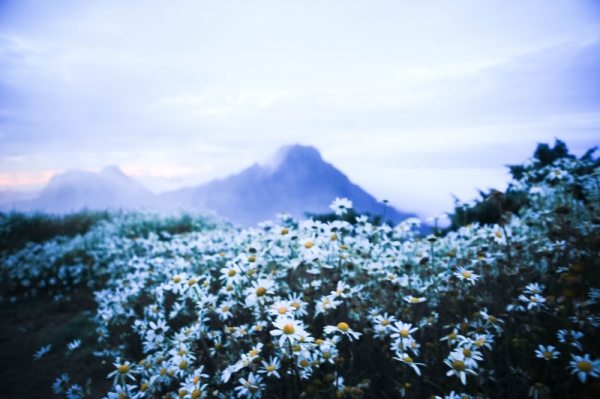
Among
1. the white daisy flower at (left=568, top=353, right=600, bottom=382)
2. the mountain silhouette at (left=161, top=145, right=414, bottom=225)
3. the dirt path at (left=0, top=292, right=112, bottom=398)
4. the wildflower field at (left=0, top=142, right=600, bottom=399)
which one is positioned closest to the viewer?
the white daisy flower at (left=568, top=353, right=600, bottom=382)

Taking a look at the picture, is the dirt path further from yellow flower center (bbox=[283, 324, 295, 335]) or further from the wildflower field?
yellow flower center (bbox=[283, 324, 295, 335])

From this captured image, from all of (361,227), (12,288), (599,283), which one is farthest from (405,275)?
(12,288)

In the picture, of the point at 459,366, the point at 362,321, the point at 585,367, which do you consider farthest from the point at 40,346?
the point at 585,367

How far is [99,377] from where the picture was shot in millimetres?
3863

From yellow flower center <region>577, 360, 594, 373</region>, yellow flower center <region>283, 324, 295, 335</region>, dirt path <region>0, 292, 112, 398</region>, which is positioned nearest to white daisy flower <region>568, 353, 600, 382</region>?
yellow flower center <region>577, 360, 594, 373</region>

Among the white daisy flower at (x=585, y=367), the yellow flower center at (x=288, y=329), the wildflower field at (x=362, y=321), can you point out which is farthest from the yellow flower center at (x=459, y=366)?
the yellow flower center at (x=288, y=329)

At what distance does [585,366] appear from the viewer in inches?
73.7

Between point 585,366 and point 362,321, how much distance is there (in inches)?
61.9

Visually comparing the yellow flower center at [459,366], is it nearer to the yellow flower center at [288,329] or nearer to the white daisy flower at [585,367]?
the white daisy flower at [585,367]

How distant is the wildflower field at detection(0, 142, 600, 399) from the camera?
7.30 feet

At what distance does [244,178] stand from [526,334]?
11.2 m

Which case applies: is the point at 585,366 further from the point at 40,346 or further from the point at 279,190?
the point at 279,190

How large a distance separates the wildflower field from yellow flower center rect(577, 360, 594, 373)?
0.07 ft

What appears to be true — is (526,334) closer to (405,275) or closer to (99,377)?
(405,275)
